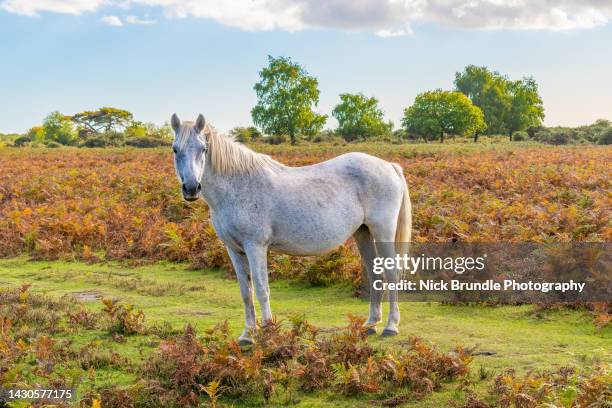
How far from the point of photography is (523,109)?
322ft

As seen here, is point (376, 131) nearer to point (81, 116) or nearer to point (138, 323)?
point (81, 116)

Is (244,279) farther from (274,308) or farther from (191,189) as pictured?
(274,308)

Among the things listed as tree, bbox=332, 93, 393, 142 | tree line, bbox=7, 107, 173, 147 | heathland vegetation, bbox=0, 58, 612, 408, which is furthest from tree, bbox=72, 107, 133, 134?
heathland vegetation, bbox=0, 58, 612, 408

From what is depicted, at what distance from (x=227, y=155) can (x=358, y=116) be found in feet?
309

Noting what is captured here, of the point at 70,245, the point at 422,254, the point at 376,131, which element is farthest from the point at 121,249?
the point at 376,131

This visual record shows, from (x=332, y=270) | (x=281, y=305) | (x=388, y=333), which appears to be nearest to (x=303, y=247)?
(x=388, y=333)

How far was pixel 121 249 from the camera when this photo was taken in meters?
14.0

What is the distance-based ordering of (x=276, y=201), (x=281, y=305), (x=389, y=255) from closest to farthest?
(x=276, y=201) → (x=389, y=255) → (x=281, y=305)

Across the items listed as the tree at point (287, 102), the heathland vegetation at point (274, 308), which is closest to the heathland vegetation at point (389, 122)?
the tree at point (287, 102)

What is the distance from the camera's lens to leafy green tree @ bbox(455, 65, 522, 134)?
10044 cm

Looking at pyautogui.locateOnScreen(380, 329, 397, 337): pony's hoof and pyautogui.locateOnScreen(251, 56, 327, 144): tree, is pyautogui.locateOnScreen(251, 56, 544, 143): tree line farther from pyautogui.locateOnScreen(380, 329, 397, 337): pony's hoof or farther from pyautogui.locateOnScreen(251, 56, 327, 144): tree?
pyautogui.locateOnScreen(380, 329, 397, 337): pony's hoof

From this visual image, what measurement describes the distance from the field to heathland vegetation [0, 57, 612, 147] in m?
42.2

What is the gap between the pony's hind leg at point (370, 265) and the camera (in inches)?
316

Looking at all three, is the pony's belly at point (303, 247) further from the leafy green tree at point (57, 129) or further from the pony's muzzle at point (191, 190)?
the leafy green tree at point (57, 129)
